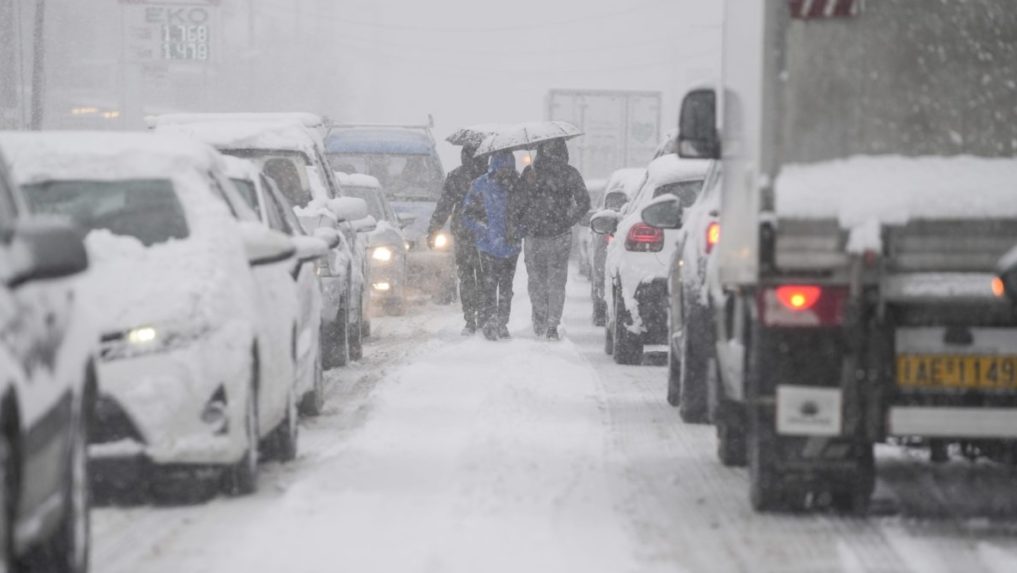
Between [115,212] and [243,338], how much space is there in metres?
1.15

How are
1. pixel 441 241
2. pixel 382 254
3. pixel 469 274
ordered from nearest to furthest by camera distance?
pixel 469 274
pixel 382 254
pixel 441 241

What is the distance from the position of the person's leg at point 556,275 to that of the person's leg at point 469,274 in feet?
2.55

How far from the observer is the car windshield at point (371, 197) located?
21.4m

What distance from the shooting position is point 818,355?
741 cm

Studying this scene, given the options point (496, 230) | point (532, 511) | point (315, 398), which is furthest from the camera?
point (496, 230)

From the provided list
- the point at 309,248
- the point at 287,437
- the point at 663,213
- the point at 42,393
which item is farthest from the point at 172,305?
the point at 663,213

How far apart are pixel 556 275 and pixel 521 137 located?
4.41 feet

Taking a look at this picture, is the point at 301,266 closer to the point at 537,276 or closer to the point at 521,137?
the point at 521,137

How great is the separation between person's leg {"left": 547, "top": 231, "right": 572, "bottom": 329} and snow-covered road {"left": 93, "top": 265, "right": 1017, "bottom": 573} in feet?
19.3

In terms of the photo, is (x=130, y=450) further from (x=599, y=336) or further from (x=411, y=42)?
(x=411, y=42)

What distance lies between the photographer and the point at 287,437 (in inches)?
372

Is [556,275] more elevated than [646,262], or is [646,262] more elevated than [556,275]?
[646,262]

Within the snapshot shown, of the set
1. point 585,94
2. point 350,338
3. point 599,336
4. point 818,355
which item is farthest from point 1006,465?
point 585,94

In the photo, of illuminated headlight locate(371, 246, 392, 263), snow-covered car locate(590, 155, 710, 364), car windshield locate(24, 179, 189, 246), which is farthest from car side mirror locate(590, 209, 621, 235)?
car windshield locate(24, 179, 189, 246)
